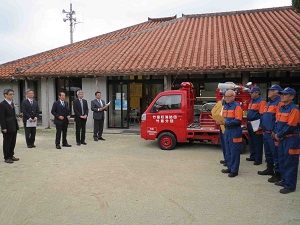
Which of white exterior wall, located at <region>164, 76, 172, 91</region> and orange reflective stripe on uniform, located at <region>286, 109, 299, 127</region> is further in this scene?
white exterior wall, located at <region>164, 76, 172, 91</region>

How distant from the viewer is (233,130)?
661 centimetres

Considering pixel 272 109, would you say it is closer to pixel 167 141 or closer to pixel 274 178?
pixel 274 178

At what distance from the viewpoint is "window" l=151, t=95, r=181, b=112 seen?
31.7ft

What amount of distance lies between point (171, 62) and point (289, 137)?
8.13 m

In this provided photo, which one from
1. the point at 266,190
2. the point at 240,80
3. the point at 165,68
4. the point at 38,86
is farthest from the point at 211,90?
the point at 38,86

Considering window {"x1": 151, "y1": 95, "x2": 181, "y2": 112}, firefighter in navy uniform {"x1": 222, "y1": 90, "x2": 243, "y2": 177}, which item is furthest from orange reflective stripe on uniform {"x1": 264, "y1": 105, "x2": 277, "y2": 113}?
window {"x1": 151, "y1": 95, "x2": 181, "y2": 112}

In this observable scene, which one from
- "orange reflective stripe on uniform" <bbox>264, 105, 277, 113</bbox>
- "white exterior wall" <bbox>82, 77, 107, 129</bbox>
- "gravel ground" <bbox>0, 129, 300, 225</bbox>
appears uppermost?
"white exterior wall" <bbox>82, 77, 107, 129</bbox>

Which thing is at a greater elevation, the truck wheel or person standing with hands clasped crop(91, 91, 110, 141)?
person standing with hands clasped crop(91, 91, 110, 141)

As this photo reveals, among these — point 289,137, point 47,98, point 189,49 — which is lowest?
point 289,137

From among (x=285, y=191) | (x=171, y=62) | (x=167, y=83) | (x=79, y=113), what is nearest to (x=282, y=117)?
(x=285, y=191)

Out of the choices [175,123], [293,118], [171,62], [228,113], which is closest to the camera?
[293,118]

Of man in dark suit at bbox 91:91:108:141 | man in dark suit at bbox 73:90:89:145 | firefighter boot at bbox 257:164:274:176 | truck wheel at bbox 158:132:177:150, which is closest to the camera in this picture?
firefighter boot at bbox 257:164:274:176

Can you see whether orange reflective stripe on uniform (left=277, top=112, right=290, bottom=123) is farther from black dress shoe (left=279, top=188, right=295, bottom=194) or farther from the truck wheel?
the truck wheel

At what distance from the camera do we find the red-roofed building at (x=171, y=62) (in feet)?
40.9
